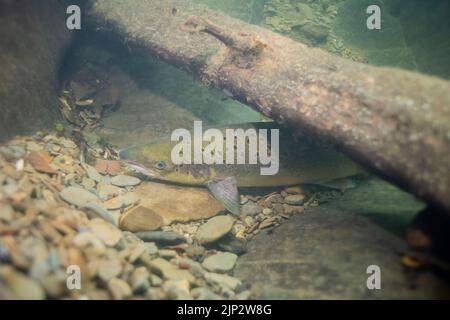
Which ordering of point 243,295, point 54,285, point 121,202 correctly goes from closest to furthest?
point 54,285 < point 243,295 < point 121,202

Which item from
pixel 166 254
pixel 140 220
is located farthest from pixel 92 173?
pixel 166 254

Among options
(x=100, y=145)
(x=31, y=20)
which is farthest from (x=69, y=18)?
(x=100, y=145)

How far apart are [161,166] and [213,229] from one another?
5.12 feet

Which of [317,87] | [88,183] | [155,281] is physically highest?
[317,87]

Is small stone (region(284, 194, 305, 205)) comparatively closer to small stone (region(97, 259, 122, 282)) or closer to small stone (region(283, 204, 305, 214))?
small stone (region(283, 204, 305, 214))

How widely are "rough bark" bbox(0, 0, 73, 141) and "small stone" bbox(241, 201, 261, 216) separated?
3.60 metres

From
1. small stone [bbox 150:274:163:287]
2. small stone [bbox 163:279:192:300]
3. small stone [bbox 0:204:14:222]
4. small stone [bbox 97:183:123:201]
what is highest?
small stone [bbox 97:183:123:201]

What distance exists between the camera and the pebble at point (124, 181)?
5.23 meters

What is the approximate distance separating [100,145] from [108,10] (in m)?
2.88

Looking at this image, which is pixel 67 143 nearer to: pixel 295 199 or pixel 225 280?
pixel 225 280

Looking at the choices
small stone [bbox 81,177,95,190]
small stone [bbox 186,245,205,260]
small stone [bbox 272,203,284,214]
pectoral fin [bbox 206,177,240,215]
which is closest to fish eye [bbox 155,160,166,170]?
pectoral fin [bbox 206,177,240,215]

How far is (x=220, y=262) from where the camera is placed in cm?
403

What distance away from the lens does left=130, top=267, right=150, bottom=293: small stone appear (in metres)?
2.81
